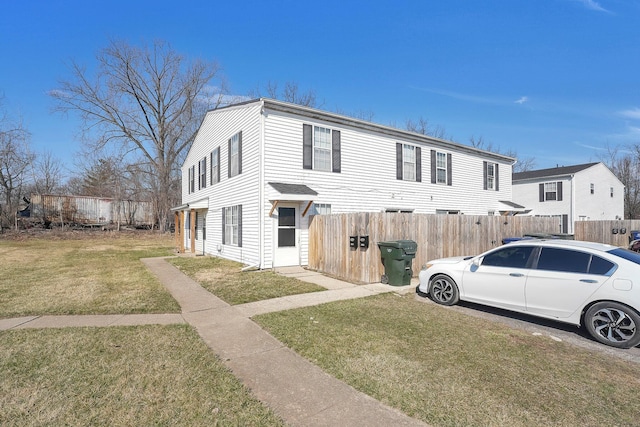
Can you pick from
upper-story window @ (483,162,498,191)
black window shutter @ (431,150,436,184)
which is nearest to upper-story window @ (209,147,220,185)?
black window shutter @ (431,150,436,184)

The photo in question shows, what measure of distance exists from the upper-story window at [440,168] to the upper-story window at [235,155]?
384 inches

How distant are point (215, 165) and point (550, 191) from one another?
26.8 m

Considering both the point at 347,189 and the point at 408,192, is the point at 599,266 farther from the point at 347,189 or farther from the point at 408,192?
the point at 408,192

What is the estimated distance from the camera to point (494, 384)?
3713 millimetres

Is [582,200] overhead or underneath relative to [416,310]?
overhead

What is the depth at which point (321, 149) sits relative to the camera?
13.3 m

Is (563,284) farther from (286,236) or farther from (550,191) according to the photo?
(550,191)

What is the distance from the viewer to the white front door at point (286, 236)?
12195 mm

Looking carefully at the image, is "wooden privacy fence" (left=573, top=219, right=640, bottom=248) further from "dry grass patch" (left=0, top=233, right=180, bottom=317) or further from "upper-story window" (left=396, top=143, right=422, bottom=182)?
"dry grass patch" (left=0, top=233, right=180, bottom=317)

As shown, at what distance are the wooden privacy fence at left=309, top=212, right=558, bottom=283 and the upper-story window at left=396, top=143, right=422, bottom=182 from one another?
4830mm

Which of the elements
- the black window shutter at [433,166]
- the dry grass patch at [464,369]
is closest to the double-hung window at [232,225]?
the dry grass patch at [464,369]

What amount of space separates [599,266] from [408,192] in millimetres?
10961

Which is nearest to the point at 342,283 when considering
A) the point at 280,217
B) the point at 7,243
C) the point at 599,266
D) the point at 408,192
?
the point at 280,217

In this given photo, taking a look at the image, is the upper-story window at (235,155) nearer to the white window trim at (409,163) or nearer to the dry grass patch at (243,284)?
the dry grass patch at (243,284)
